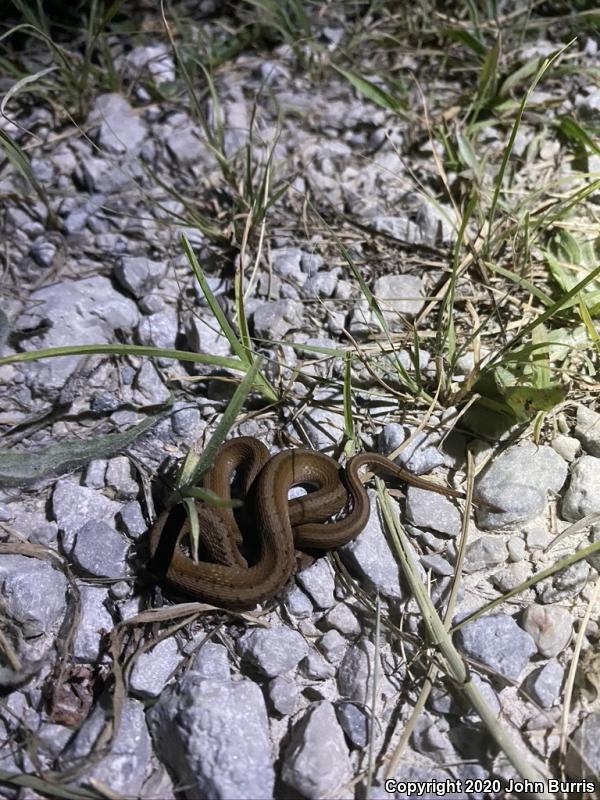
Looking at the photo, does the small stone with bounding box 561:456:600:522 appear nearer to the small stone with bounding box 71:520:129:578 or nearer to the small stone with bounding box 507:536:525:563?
the small stone with bounding box 507:536:525:563

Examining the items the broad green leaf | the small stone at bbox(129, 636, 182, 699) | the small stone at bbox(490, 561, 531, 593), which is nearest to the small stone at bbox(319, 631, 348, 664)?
the small stone at bbox(129, 636, 182, 699)

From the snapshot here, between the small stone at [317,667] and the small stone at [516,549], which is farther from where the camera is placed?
the small stone at [516,549]

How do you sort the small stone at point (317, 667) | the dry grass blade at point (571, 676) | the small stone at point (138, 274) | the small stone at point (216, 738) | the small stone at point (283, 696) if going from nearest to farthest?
the small stone at point (216, 738), the dry grass blade at point (571, 676), the small stone at point (283, 696), the small stone at point (317, 667), the small stone at point (138, 274)

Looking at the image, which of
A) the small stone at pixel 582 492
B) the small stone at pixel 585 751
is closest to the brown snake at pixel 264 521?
the small stone at pixel 582 492

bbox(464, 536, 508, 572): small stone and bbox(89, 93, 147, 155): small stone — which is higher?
bbox(89, 93, 147, 155): small stone

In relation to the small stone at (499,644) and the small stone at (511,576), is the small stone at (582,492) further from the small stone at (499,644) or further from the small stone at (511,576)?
the small stone at (499,644)
